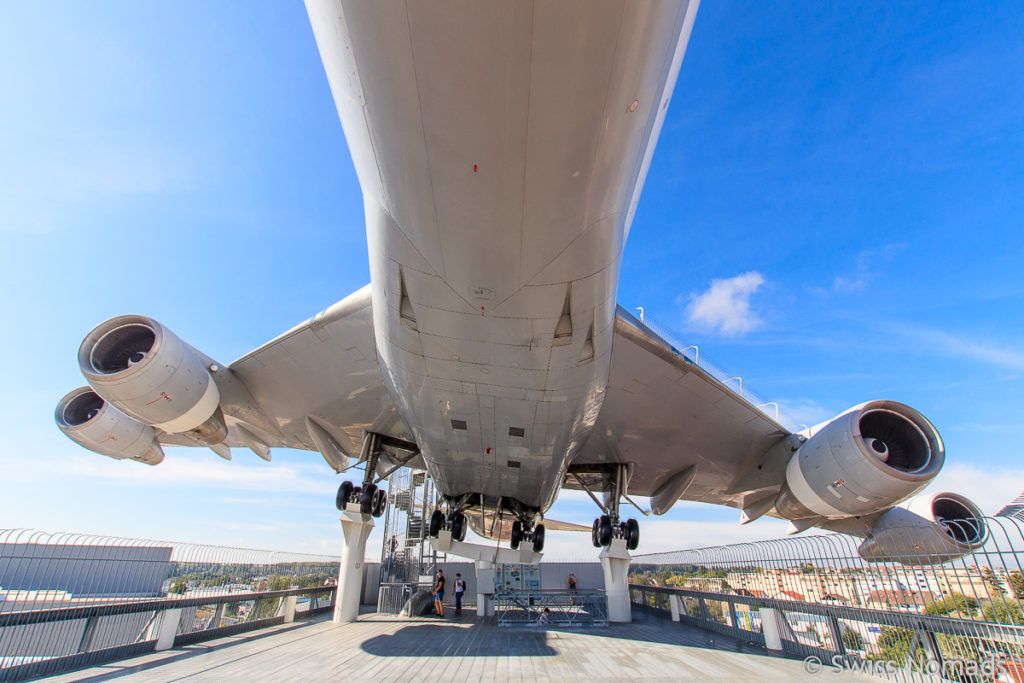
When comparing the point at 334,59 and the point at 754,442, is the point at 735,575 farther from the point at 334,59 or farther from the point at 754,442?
the point at 334,59

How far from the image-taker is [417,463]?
46.9 feet

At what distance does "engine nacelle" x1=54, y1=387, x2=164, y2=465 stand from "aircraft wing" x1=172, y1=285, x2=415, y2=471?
592 millimetres

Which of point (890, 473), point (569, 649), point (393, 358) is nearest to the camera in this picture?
point (393, 358)

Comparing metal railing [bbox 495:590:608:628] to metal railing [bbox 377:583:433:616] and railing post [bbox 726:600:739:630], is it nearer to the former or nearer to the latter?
railing post [bbox 726:600:739:630]

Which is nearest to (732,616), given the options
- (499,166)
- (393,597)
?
(393,597)

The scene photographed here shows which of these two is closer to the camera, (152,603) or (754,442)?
(152,603)

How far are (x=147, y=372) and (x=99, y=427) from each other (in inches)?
105

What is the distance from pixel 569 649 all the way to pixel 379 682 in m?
4.43

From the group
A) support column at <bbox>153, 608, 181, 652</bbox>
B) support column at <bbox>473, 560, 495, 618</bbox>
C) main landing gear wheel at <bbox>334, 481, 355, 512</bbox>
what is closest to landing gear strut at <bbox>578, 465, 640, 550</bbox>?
main landing gear wheel at <bbox>334, 481, 355, 512</bbox>

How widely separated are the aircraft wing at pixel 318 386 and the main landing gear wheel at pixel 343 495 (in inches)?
41.6

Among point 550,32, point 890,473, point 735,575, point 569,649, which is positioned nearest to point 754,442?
point 890,473

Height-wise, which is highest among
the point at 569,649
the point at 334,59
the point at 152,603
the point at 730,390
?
the point at 730,390

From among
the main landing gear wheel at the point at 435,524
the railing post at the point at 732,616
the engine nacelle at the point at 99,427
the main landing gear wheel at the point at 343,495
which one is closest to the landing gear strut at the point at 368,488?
the main landing gear wheel at the point at 343,495

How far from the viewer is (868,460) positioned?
750 cm
